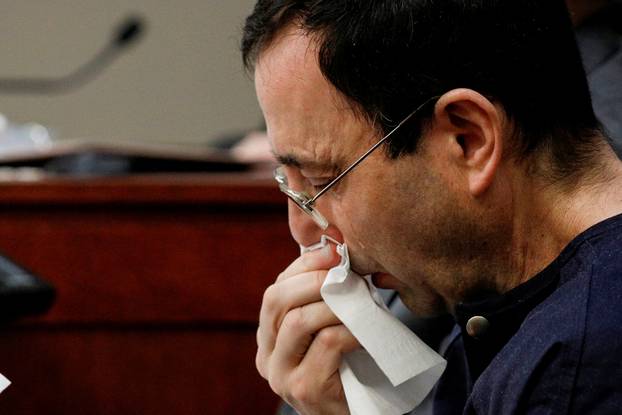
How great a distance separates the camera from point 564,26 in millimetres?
1039

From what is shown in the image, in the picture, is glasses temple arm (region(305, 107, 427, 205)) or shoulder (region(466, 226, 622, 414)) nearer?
shoulder (region(466, 226, 622, 414))

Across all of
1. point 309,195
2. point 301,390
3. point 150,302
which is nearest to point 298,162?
point 309,195

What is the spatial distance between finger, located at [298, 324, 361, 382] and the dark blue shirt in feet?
0.69

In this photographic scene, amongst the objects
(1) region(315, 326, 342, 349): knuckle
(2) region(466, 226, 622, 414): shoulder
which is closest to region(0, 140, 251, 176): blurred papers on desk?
(1) region(315, 326, 342, 349): knuckle

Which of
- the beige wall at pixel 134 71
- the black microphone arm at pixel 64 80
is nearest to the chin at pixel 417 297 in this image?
the beige wall at pixel 134 71

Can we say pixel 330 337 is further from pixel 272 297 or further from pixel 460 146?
pixel 460 146

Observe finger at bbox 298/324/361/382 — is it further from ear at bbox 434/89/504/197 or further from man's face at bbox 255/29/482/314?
ear at bbox 434/89/504/197

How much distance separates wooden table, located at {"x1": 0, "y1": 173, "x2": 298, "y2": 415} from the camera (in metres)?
1.85

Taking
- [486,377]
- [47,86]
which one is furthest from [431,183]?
[47,86]

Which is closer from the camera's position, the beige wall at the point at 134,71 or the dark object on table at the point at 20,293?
the dark object on table at the point at 20,293

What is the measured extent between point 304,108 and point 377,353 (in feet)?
0.91

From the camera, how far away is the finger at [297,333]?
1.20m

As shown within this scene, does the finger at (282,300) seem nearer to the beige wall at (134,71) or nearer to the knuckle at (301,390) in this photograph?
the knuckle at (301,390)

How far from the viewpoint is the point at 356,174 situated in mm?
1044
